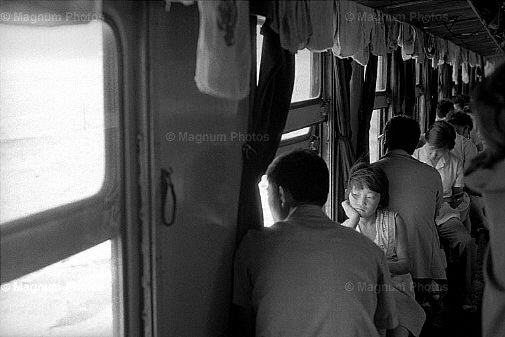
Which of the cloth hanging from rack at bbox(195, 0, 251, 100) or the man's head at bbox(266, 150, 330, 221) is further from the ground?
the cloth hanging from rack at bbox(195, 0, 251, 100)

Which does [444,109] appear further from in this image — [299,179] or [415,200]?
[299,179]

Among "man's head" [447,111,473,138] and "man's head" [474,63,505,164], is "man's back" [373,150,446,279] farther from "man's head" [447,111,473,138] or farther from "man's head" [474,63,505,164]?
"man's head" [447,111,473,138]

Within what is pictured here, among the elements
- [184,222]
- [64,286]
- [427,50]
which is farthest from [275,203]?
[427,50]

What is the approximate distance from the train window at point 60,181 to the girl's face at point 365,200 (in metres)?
1.66

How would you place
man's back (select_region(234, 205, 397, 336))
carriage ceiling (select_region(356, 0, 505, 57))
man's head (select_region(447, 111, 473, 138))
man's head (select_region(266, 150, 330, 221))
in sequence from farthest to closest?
man's head (select_region(447, 111, 473, 138))
carriage ceiling (select_region(356, 0, 505, 57))
man's head (select_region(266, 150, 330, 221))
man's back (select_region(234, 205, 397, 336))

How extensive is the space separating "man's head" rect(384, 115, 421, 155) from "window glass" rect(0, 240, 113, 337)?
225cm

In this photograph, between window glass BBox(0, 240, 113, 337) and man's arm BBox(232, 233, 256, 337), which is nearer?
window glass BBox(0, 240, 113, 337)

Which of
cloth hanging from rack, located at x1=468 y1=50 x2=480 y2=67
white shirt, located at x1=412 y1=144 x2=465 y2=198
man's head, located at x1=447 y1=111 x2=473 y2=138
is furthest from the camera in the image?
cloth hanging from rack, located at x1=468 y1=50 x2=480 y2=67

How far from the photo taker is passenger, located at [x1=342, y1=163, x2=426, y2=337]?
3455 millimetres

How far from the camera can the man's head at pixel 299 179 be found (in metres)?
2.63

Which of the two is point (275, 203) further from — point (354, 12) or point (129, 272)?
point (354, 12)

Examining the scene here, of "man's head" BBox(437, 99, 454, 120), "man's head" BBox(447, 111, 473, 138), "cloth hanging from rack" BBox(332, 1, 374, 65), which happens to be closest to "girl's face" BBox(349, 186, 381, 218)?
"cloth hanging from rack" BBox(332, 1, 374, 65)

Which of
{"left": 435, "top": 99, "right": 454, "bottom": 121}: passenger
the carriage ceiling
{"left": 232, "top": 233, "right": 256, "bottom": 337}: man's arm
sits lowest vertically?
{"left": 232, "top": 233, "right": 256, "bottom": 337}: man's arm

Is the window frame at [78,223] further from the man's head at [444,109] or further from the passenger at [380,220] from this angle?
the man's head at [444,109]
